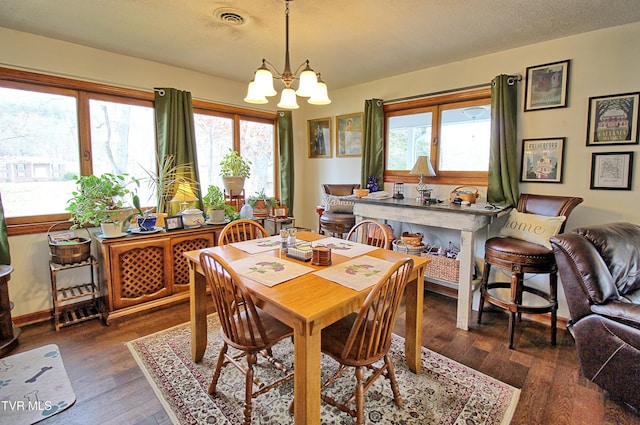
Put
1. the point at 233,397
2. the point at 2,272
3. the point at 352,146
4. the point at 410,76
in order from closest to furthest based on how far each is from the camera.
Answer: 1. the point at 233,397
2. the point at 2,272
3. the point at 410,76
4. the point at 352,146

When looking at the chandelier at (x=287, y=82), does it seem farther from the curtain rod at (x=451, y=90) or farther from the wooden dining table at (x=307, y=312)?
the curtain rod at (x=451, y=90)

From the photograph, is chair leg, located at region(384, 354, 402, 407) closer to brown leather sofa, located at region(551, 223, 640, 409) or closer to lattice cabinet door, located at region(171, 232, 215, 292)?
brown leather sofa, located at region(551, 223, 640, 409)

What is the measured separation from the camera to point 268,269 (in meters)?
1.74

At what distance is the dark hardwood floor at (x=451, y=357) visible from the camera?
171 cm

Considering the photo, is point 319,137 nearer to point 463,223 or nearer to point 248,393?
point 463,223

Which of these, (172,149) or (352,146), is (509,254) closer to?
(352,146)

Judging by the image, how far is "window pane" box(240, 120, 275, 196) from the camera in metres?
4.28

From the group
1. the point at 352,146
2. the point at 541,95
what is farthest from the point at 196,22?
the point at 541,95

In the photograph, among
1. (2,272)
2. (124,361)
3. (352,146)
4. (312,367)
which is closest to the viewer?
(312,367)

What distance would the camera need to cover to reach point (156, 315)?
288 cm

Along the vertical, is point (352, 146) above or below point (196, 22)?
below

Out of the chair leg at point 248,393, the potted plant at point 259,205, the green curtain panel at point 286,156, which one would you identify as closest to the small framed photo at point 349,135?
the green curtain panel at point 286,156

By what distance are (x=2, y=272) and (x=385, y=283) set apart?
277 cm

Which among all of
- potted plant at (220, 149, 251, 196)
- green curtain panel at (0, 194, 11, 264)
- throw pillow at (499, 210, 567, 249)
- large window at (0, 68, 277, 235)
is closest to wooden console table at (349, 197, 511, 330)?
throw pillow at (499, 210, 567, 249)
